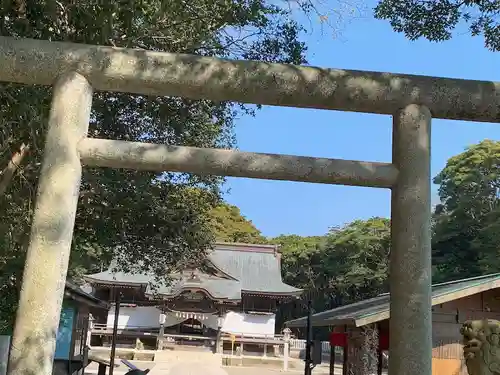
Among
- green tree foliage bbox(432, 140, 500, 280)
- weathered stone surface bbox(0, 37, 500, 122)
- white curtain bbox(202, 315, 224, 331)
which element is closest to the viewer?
weathered stone surface bbox(0, 37, 500, 122)

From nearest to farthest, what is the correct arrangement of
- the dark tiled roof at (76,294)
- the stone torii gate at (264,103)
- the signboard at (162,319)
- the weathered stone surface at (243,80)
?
the stone torii gate at (264,103), the weathered stone surface at (243,80), the dark tiled roof at (76,294), the signboard at (162,319)

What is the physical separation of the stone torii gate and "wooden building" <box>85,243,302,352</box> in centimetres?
2358

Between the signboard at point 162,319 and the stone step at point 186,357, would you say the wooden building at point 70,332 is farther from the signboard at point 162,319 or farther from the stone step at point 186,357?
the signboard at point 162,319

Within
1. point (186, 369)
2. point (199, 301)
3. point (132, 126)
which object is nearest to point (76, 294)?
point (132, 126)

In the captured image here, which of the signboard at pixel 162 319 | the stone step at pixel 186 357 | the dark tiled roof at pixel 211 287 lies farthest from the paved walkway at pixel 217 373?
the dark tiled roof at pixel 211 287

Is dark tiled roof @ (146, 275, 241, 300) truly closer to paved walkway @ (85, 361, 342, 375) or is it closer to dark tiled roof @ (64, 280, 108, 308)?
paved walkway @ (85, 361, 342, 375)

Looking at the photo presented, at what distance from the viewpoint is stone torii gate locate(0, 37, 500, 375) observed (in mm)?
3391

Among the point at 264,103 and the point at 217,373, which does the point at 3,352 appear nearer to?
the point at 264,103

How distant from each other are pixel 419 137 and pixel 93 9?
10.1 ft

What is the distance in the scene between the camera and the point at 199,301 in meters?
28.4

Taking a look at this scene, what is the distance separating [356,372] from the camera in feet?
38.1

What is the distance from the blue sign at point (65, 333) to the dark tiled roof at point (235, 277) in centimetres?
1366

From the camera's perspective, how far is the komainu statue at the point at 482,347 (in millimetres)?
3266

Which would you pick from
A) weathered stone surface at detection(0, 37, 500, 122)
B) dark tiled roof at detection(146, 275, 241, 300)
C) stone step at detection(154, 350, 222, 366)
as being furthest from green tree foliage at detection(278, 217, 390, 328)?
weathered stone surface at detection(0, 37, 500, 122)
